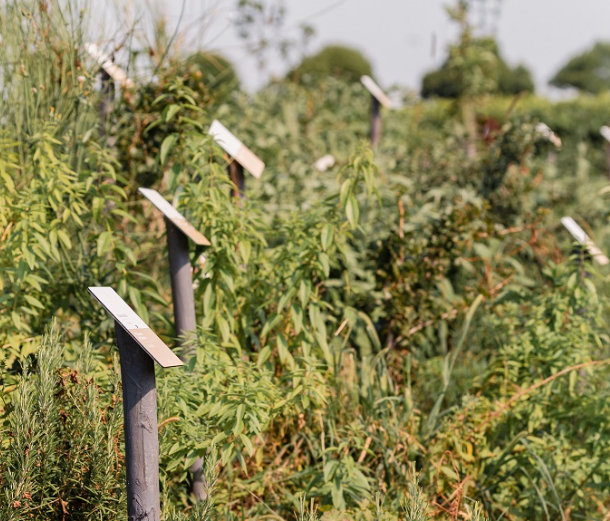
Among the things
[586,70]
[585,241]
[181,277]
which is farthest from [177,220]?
[586,70]

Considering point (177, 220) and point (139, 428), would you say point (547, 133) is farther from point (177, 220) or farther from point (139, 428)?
point (139, 428)

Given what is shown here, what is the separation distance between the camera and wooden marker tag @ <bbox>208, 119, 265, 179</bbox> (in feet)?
10.1

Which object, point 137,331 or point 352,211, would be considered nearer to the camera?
point 137,331

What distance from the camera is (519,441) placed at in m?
2.96

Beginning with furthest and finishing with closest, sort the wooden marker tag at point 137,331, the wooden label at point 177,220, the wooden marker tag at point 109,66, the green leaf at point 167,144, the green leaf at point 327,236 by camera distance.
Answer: the wooden marker tag at point 109,66, the green leaf at point 167,144, the green leaf at point 327,236, the wooden label at point 177,220, the wooden marker tag at point 137,331

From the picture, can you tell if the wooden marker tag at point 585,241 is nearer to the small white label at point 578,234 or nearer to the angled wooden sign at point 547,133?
the small white label at point 578,234

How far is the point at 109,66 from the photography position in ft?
11.3

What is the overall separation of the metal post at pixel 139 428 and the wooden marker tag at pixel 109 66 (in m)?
1.80

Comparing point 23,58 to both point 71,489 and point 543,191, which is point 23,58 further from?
point 543,191

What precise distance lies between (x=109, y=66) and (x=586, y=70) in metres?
62.6

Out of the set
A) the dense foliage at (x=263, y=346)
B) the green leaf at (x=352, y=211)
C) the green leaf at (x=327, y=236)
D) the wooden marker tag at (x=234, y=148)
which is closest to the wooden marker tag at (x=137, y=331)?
the dense foliage at (x=263, y=346)

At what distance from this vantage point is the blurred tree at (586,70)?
188 ft

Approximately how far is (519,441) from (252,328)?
46.6 inches

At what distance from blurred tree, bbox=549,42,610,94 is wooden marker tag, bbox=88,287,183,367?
59.7 metres
